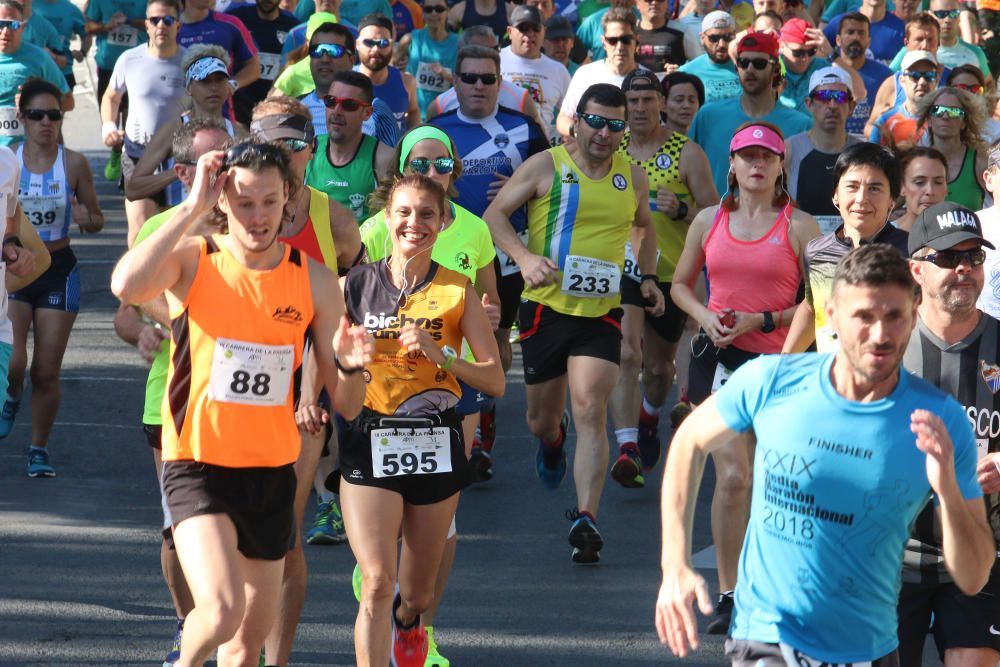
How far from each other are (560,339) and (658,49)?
575 centimetres

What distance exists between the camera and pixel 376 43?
36.8ft

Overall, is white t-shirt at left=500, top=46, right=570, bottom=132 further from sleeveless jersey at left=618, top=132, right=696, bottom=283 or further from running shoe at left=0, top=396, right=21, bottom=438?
running shoe at left=0, top=396, right=21, bottom=438

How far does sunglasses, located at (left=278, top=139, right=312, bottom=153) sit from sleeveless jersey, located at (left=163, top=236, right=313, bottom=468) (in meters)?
1.27

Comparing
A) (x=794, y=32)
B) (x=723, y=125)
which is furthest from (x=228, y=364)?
(x=794, y=32)

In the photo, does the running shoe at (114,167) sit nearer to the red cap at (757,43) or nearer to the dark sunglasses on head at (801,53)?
the dark sunglasses on head at (801,53)

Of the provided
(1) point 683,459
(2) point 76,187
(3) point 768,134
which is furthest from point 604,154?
(1) point 683,459

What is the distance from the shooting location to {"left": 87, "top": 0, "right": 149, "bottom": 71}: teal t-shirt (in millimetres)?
15484

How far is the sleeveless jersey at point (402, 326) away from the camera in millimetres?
5945

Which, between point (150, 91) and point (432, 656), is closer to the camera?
point (432, 656)

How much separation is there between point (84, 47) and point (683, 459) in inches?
515

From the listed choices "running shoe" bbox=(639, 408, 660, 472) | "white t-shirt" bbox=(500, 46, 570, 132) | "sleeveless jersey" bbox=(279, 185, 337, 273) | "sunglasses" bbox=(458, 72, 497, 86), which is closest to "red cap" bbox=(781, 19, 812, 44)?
"white t-shirt" bbox=(500, 46, 570, 132)

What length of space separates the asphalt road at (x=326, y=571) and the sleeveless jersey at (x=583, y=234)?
116cm

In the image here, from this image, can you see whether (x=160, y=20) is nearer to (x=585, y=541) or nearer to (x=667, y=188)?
(x=667, y=188)

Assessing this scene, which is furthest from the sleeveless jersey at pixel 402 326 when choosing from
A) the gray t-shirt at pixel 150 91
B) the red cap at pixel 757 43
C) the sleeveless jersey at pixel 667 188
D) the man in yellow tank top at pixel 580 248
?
the gray t-shirt at pixel 150 91
